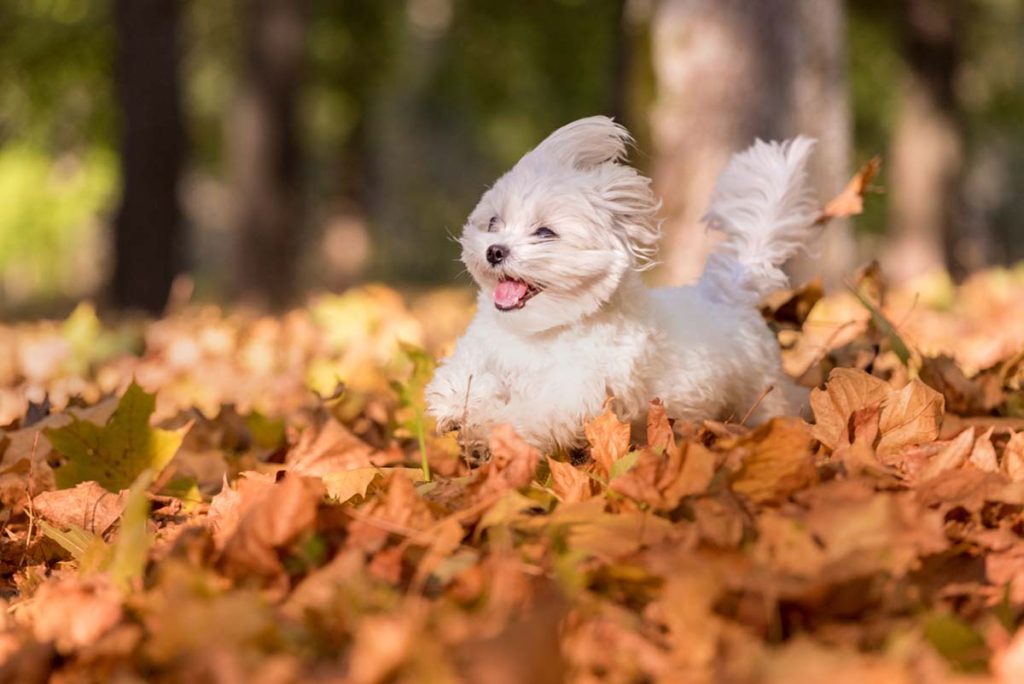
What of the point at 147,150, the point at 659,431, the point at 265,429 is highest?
the point at 659,431

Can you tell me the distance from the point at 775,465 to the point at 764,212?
1458mm

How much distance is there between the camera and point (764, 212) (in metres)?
3.23

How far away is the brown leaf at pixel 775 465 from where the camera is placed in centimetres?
189

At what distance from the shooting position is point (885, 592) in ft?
5.17

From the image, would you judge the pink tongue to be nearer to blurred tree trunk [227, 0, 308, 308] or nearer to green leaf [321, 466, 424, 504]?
green leaf [321, 466, 424, 504]

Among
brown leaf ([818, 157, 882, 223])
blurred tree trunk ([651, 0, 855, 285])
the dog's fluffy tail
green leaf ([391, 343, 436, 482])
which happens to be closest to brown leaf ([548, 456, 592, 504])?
green leaf ([391, 343, 436, 482])

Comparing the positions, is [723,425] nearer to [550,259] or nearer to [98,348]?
[550,259]

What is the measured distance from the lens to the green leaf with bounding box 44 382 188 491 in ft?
8.14

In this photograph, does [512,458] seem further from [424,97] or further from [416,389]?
[424,97]

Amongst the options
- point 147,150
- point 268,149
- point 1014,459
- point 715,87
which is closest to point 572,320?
point 1014,459

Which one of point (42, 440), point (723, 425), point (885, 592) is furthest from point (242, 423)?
point (885, 592)

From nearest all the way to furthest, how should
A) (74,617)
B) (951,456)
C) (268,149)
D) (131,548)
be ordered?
1. (74,617)
2. (131,548)
3. (951,456)
4. (268,149)

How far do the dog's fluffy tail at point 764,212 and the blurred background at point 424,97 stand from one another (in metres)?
0.72

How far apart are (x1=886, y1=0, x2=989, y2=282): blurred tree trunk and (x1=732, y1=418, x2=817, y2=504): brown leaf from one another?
11.4 m
